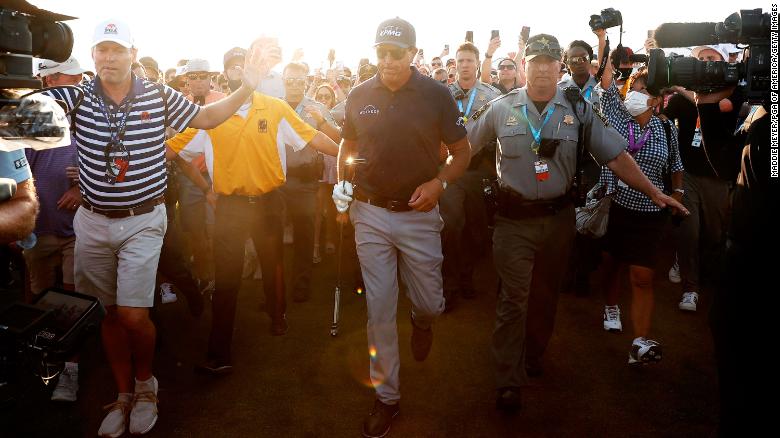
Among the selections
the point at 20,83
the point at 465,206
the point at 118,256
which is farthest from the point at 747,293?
the point at 465,206

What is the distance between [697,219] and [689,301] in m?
0.90

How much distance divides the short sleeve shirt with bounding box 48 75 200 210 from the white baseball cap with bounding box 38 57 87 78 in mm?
1325

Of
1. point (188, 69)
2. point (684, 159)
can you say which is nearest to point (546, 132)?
point (684, 159)

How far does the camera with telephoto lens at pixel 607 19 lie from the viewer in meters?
5.25

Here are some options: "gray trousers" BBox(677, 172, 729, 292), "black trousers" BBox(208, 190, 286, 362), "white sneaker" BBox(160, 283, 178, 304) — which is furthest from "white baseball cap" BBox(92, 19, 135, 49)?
"gray trousers" BBox(677, 172, 729, 292)

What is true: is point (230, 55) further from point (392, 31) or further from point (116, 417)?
point (116, 417)

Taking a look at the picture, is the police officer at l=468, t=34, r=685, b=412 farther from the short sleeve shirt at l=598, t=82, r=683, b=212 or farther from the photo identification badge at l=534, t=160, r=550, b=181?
→ the short sleeve shirt at l=598, t=82, r=683, b=212

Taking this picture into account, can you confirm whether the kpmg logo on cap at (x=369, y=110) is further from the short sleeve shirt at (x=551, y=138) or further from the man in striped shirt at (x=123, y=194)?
the short sleeve shirt at (x=551, y=138)

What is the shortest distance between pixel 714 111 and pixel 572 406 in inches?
100

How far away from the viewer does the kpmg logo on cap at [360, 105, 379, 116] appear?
3.74 m

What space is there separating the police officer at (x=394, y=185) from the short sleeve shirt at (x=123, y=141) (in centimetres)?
129

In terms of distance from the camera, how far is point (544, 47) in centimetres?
388

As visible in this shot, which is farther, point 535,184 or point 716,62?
point 535,184

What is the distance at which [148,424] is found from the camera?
364 centimetres
